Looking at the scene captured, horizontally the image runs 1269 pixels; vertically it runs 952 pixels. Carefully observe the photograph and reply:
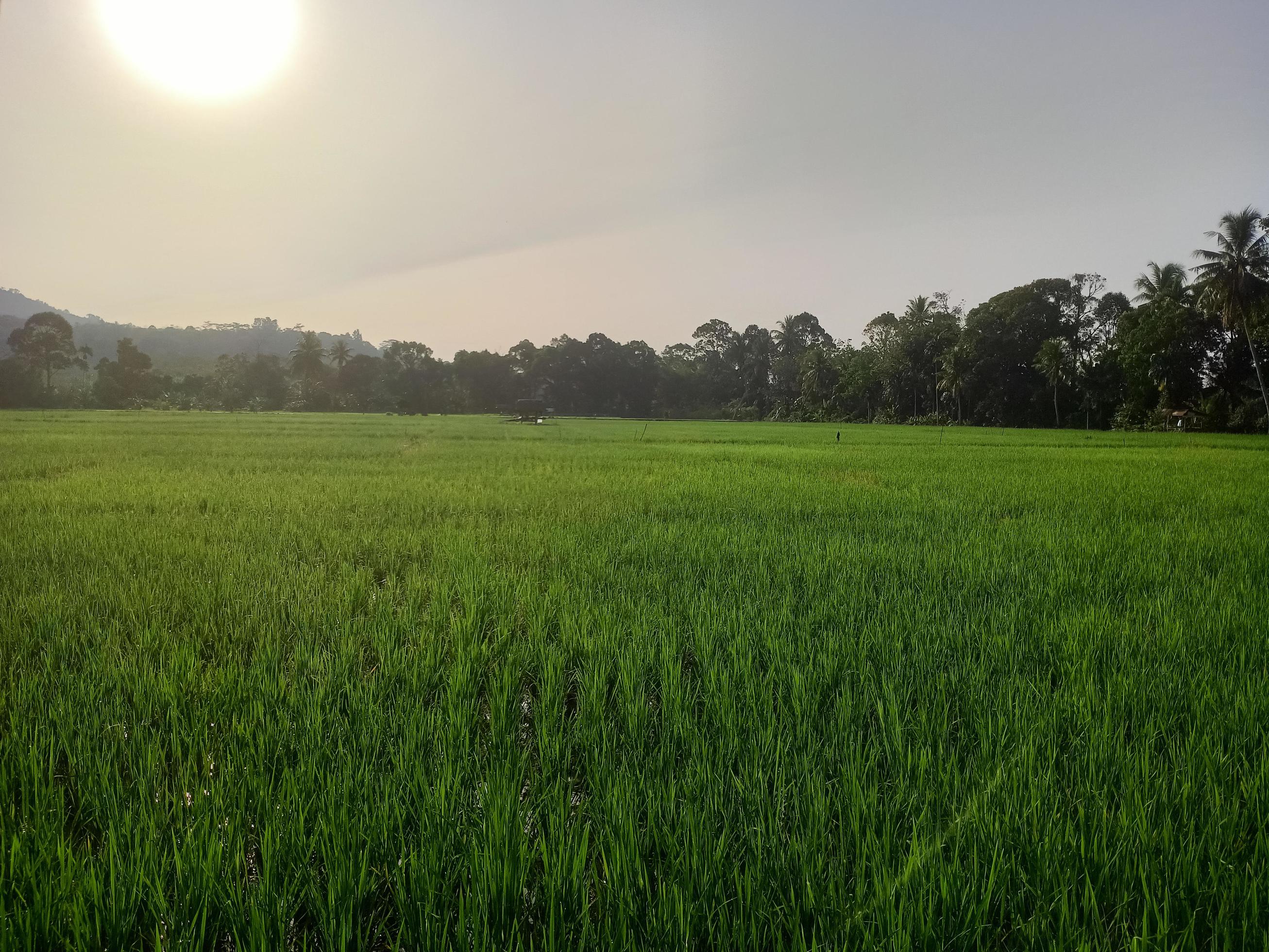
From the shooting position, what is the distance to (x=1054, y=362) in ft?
139

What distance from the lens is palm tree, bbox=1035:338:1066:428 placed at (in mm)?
42406

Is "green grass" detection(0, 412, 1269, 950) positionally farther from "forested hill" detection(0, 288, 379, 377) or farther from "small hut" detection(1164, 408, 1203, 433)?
"forested hill" detection(0, 288, 379, 377)

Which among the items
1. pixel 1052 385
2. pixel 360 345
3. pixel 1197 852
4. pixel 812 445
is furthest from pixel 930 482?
pixel 360 345

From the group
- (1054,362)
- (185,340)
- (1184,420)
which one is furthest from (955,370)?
(185,340)

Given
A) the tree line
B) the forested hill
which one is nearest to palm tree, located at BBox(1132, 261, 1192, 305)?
the tree line

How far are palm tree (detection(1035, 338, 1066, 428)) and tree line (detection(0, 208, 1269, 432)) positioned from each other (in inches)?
5.2

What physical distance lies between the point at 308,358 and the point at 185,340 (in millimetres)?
81117

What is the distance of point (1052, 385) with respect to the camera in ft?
149

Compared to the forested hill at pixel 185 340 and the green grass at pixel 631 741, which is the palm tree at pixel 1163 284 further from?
the forested hill at pixel 185 340

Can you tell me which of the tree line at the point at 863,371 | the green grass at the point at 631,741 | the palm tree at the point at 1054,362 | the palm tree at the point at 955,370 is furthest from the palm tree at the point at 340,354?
the green grass at the point at 631,741

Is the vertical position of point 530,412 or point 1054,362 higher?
point 1054,362

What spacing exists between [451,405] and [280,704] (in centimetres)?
6718

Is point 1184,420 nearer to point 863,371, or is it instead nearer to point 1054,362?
point 1054,362

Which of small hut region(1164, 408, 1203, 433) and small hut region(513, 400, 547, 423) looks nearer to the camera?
small hut region(1164, 408, 1203, 433)
